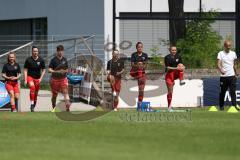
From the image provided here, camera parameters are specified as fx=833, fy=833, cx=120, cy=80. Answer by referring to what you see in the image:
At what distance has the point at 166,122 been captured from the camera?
18.7 metres

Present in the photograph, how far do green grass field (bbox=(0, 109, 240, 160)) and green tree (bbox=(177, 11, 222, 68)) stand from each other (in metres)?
12.7

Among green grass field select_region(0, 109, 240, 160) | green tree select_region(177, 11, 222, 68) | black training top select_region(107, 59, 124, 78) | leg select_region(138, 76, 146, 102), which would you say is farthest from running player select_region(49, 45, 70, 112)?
green tree select_region(177, 11, 222, 68)

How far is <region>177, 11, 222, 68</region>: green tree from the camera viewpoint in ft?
107

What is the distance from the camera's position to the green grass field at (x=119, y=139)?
1324 cm

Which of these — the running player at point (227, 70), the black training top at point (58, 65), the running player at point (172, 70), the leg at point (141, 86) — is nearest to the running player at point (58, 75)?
the black training top at point (58, 65)

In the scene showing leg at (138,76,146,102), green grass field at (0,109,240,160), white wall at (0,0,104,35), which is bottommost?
green grass field at (0,109,240,160)

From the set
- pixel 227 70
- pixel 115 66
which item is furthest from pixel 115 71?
pixel 227 70

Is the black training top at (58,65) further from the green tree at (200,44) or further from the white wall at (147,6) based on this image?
the white wall at (147,6)

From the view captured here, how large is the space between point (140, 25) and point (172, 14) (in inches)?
Result: 89.4

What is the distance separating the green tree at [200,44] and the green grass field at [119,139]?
1271 centimetres

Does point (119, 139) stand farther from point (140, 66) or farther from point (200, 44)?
point (200, 44)

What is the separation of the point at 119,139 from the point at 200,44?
1874 cm

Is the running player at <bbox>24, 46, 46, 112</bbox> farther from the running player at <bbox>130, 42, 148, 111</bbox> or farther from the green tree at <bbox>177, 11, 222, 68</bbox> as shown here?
the green tree at <bbox>177, 11, 222, 68</bbox>

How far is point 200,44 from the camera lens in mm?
33594
